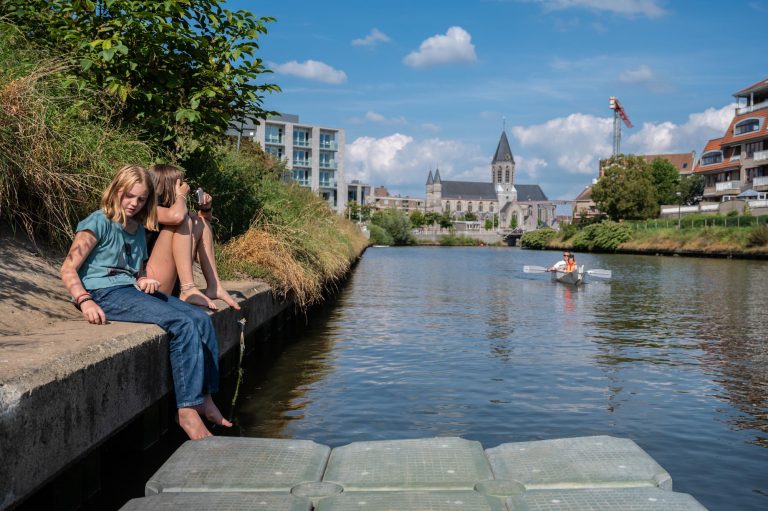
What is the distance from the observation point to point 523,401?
303 inches

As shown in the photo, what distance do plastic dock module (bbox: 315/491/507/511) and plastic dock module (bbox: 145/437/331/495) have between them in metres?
0.31

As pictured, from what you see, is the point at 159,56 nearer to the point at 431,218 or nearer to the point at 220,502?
the point at 220,502

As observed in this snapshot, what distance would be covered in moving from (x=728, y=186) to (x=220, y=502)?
8087 cm

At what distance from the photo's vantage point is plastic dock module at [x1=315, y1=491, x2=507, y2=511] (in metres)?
2.98

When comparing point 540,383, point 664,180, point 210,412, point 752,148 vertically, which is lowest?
point 540,383

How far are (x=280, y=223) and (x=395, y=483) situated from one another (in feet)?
30.8

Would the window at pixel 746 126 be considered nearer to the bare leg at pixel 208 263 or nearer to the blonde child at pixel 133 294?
the bare leg at pixel 208 263

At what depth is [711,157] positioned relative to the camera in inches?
3223

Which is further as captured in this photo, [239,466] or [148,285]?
[148,285]

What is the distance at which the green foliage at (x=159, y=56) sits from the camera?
8625mm

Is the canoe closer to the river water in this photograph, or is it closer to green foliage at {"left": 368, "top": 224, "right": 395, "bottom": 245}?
the river water

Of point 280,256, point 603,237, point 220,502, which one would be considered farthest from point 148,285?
point 603,237

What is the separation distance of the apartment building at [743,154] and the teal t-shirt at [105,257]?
71258 millimetres

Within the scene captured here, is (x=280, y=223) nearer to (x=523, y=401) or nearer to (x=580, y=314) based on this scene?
(x=523, y=401)
